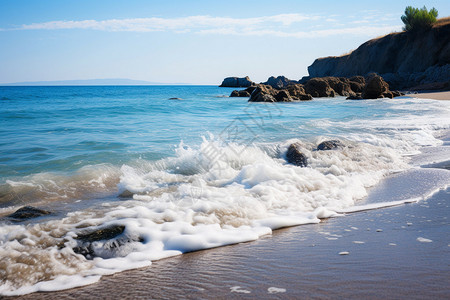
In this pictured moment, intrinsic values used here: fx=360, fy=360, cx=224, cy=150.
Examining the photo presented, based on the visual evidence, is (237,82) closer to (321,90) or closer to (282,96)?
(321,90)

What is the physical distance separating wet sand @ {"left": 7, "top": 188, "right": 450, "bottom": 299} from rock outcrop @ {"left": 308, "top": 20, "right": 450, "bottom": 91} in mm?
39131

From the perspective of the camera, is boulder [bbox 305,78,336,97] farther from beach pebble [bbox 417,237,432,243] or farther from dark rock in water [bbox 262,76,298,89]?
beach pebble [bbox 417,237,432,243]

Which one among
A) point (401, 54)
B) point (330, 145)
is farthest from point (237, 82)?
point (330, 145)

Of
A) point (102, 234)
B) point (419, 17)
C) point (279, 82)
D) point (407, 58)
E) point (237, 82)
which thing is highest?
point (419, 17)

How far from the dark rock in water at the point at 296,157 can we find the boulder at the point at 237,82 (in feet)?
252

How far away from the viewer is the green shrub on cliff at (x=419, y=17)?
140ft

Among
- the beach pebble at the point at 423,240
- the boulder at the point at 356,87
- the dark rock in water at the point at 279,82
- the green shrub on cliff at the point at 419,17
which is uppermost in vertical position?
the green shrub on cliff at the point at 419,17

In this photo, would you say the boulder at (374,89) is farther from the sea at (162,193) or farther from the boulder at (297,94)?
the sea at (162,193)

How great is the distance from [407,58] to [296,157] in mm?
43414

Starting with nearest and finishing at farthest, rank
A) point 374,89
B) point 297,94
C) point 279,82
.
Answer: point 374,89, point 297,94, point 279,82

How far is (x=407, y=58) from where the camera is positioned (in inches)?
1703

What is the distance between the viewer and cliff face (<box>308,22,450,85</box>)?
40.1 m

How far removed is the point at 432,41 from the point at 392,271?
4626cm

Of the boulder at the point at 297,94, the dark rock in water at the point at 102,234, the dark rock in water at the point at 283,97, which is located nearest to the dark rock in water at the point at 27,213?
the dark rock in water at the point at 102,234
